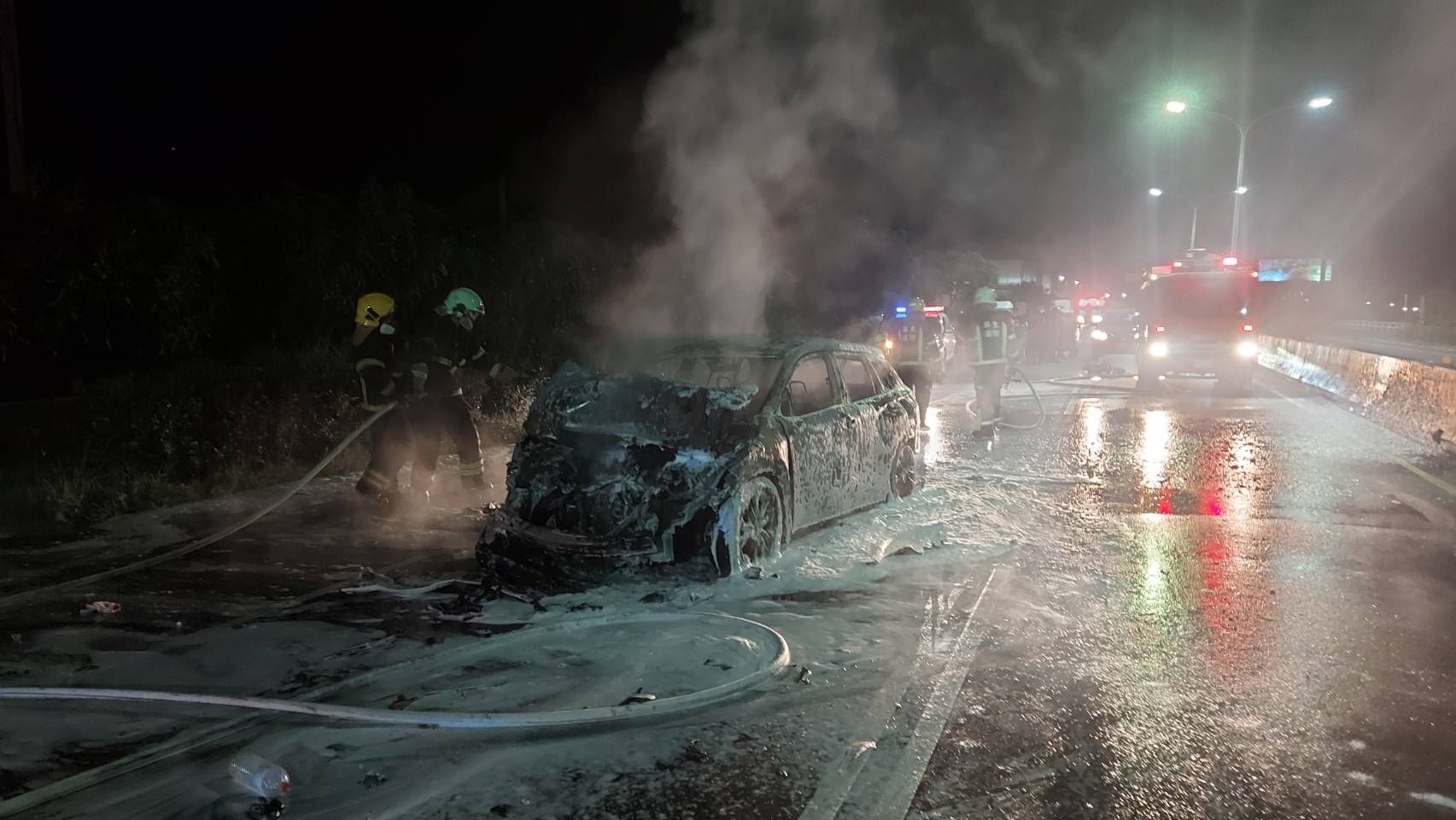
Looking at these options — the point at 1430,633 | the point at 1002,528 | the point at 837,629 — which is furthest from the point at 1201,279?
the point at 837,629

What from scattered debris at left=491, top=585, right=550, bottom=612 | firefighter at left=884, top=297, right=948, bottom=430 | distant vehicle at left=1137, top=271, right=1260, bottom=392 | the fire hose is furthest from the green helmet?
distant vehicle at left=1137, top=271, right=1260, bottom=392

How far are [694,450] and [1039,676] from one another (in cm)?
230

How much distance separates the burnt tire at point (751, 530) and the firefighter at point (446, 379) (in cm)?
283

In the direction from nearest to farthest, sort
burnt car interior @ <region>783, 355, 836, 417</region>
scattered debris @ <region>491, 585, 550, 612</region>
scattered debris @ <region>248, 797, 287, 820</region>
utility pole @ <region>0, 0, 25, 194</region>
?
scattered debris @ <region>248, 797, 287, 820</region>, scattered debris @ <region>491, 585, 550, 612</region>, burnt car interior @ <region>783, 355, 836, 417</region>, utility pole @ <region>0, 0, 25, 194</region>

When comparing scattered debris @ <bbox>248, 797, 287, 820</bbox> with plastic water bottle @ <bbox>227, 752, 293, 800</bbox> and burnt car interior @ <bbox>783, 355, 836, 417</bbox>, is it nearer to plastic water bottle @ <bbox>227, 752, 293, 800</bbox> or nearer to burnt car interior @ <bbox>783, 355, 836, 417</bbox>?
plastic water bottle @ <bbox>227, 752, 293, 800</bbox>

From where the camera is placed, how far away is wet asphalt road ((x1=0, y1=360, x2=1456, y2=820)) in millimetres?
3289

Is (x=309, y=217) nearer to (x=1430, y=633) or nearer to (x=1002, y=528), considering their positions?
(x=1002, y=528)

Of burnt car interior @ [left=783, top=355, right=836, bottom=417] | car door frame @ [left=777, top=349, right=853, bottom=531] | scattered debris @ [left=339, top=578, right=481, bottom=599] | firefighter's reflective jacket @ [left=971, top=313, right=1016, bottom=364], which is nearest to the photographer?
scattered debris @ [left=339, top=578, right=481, bottom=599]

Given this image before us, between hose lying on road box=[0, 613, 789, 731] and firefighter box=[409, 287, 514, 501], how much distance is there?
3.97 m

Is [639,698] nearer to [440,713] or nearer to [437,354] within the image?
[440,713]

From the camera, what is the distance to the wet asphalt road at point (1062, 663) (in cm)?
329

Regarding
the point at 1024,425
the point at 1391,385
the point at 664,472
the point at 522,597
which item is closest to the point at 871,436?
the point at 664,472

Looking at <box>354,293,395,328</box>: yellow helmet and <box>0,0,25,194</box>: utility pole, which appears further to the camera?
<box>0,0,25,194</box>: utility pole

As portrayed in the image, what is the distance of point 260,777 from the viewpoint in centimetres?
319
